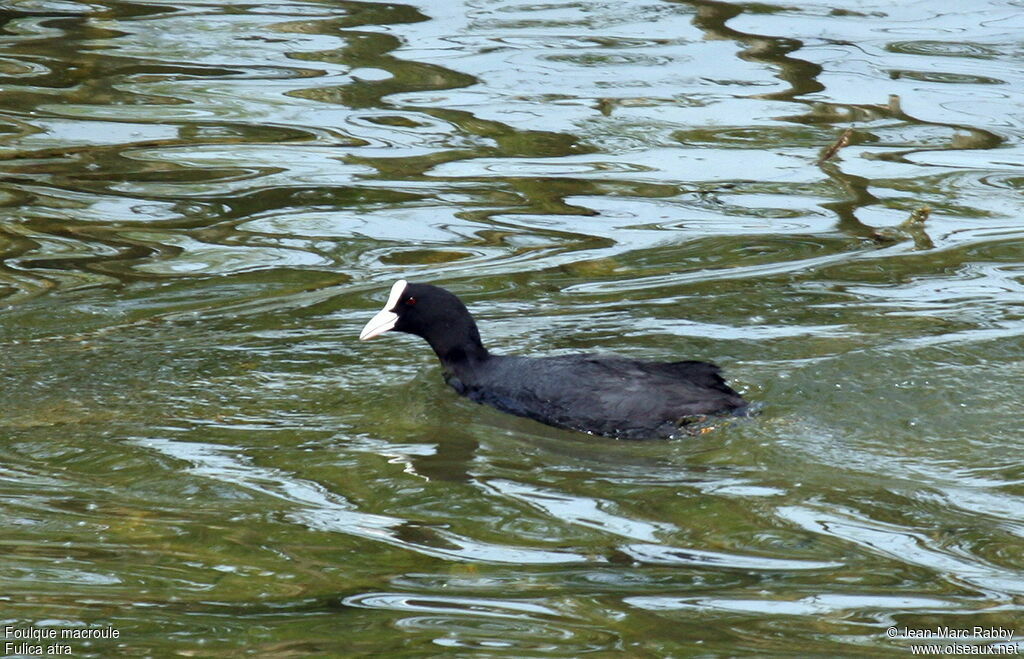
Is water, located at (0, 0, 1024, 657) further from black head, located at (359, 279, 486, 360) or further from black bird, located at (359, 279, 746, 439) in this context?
black head, located at (359, 279, 486, 360)

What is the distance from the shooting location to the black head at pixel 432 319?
6629mm

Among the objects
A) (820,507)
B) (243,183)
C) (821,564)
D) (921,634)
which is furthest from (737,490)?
(243,183)

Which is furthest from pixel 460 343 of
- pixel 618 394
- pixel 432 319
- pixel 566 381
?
pixel 618 394

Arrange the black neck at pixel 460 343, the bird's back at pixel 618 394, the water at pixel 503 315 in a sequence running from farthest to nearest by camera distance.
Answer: the black neck at pixel 460 343 → the bird's back at pixel 618 394 → the water at pixel 503 315

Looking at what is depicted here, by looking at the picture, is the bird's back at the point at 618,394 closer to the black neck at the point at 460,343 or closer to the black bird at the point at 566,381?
the black bird at the point at 566,381

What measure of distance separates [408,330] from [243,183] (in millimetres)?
2859

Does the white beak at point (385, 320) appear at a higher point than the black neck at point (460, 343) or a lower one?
higher

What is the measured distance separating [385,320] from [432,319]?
0.66 feet

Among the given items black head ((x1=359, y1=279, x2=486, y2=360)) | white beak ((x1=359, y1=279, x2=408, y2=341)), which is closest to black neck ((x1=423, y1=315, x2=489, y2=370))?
black head ((x1=359, y1=279, x2=486, y2=360))

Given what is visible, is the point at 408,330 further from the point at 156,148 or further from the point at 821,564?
the point at 156,148

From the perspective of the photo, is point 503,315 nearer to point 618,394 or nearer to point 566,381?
point 566,381

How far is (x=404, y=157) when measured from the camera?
378 inches

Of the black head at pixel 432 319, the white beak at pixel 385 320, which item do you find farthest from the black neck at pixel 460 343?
the white beak at pixel 385 320

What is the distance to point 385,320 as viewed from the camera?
666cm
